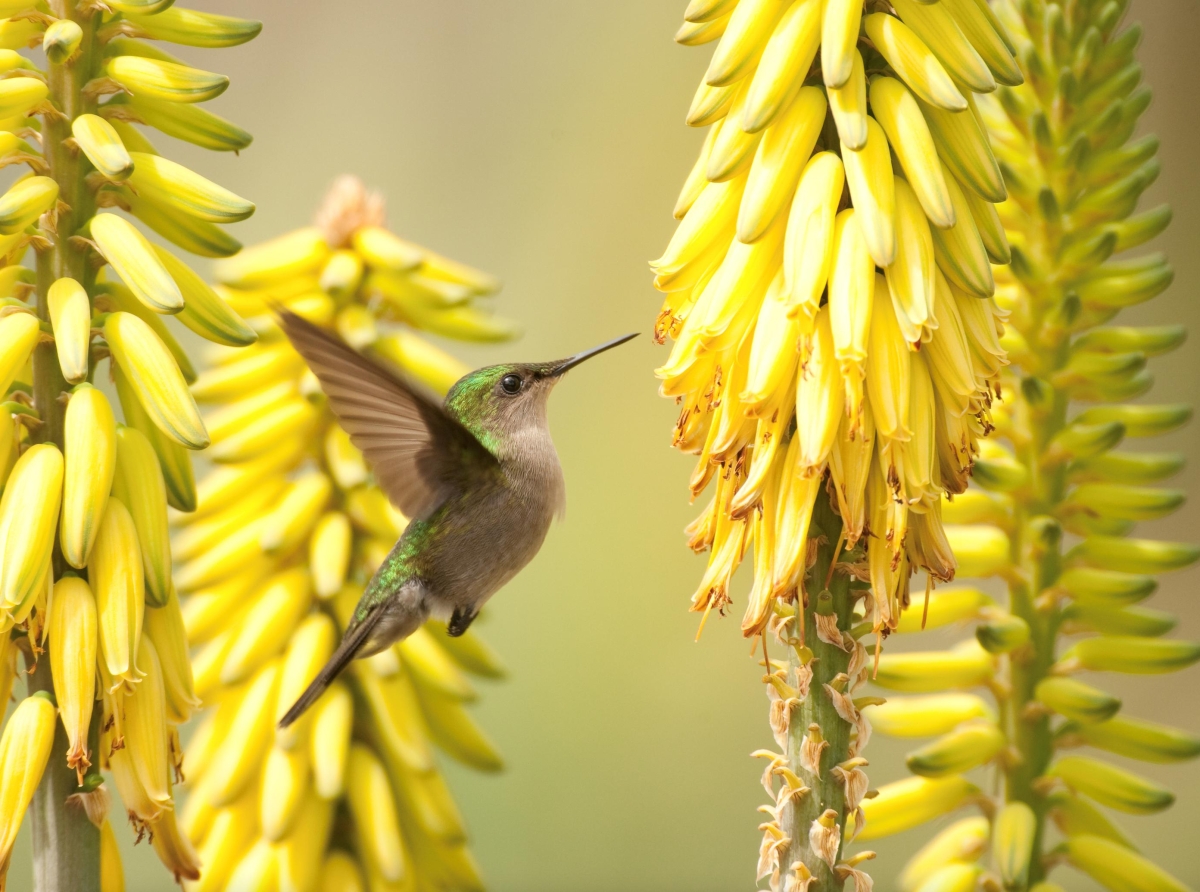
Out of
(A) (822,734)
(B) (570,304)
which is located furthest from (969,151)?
(B) (570,304)

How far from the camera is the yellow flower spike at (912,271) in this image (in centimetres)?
136

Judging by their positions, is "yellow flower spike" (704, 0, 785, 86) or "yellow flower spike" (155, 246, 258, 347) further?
"yellow flower spike" (155, 246, 258, 347)

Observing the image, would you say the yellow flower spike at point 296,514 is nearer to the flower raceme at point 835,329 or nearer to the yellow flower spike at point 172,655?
the yellow flower spike at point 172,655

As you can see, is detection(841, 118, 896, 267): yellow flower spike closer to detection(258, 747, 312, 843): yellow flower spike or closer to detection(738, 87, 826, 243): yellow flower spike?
detection(738, 87, 826, 243): yellow flower spike

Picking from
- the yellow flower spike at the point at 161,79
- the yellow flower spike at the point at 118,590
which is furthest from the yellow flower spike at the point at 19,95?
the yellow flower spike at the point at 118,590

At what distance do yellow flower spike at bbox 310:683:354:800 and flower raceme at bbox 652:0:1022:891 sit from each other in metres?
0.85

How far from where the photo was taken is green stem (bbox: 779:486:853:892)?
1.40m

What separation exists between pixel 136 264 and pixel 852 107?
0.94 metres

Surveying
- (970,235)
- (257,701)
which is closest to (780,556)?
(970,235)

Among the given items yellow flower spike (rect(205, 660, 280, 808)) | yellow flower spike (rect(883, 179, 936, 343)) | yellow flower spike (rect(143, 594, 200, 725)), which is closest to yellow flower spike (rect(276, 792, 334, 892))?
yellow flower spike (rect(205, 660, 280, 808))

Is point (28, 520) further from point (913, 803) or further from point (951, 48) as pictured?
point (913, 803)

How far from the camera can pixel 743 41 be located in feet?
4.63

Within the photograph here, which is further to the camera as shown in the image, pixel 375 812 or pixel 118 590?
pixel 375 812

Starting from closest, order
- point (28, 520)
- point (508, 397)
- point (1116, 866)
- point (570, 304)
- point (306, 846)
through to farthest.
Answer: point (28, 520)
point (1116, 866)
point (306, 846)
point (508, 397)
point (570, 304)
